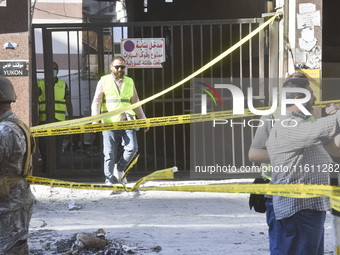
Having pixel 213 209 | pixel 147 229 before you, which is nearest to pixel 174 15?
pixel 213 209

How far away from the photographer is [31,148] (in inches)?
158

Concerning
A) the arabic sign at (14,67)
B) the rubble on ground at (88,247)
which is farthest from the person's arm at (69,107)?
the rubble on ground at (88,247)

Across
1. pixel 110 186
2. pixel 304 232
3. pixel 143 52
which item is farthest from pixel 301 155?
pixel 143 52

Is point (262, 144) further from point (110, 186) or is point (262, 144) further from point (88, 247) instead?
point (88, 247)

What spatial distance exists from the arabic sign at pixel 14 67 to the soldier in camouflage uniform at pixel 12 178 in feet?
13.8

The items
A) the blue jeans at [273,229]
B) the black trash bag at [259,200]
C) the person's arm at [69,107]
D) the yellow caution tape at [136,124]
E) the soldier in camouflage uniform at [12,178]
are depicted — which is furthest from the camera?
the person's arm at [69,107]

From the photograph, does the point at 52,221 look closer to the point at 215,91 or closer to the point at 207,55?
the point at 215,91

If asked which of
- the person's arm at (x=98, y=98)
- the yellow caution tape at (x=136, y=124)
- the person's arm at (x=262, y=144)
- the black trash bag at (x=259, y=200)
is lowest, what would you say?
the black trash bag at (x=259, y=200)

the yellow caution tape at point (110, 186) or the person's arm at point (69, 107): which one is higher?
the person's arm at point (69, 107)

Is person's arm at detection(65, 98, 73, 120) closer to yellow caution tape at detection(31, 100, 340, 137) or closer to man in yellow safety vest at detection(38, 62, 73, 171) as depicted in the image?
man in yellow safety vest at detection(38, 62, 73, 171)

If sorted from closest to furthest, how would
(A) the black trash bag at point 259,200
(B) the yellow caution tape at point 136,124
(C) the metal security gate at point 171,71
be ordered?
(A) the black trash bag at point 259,200 < (B) the yellow caution tape at point 136,124 < (C) the metal security gate at point 171,71

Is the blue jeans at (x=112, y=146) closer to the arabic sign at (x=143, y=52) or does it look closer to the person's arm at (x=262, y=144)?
the arabic sign at (x=143, y=52)

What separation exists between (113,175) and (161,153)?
18.3ft

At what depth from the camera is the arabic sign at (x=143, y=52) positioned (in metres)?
8.90
